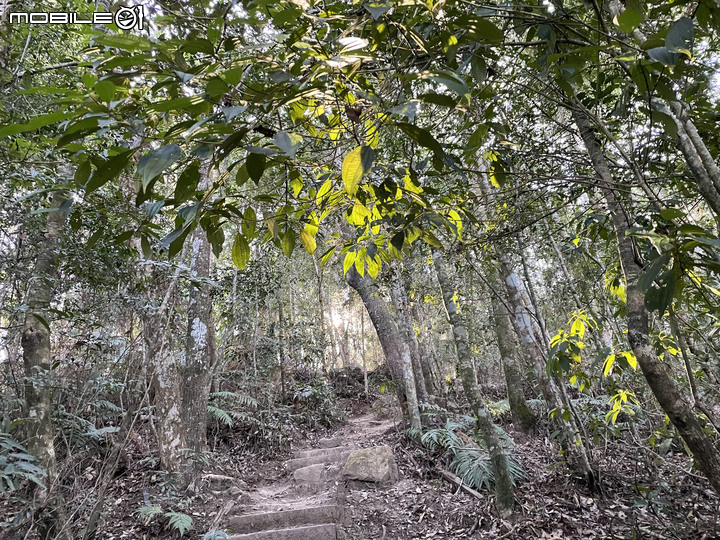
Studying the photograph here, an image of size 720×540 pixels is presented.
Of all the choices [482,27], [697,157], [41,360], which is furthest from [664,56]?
[41,360]

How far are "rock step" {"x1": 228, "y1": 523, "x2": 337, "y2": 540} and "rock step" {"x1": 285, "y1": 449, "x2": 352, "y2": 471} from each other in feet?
7.31

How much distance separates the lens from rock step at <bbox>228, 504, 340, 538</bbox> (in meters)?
4.53

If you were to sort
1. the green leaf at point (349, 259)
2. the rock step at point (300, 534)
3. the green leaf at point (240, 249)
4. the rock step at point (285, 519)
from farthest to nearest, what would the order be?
1. the rock step at point (285, 519)
2. the rock step at point (300, 534)
3. the green leaf at point (349, 259)
4. the green leaf at point (240, 249)

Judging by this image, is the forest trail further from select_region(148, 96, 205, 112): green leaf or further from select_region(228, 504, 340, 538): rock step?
select_region(148, 96, 205, 112): green leaf

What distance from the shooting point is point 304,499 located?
17.9 feet

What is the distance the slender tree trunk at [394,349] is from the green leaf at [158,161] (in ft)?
17.5

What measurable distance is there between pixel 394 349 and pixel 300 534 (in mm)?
3642

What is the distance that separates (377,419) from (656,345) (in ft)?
26.7

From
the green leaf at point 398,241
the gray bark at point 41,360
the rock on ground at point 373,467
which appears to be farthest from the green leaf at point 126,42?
the rock on ground at point 373,467

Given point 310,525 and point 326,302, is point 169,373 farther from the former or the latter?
point 326,302

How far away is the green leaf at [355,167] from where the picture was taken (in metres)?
0.79

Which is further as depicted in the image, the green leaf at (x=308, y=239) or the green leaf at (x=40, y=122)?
the green leaf at (x=308, y=239)

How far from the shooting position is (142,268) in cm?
429

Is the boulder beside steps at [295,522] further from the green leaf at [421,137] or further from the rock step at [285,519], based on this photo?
Answer: the green leaf at [421,137]
